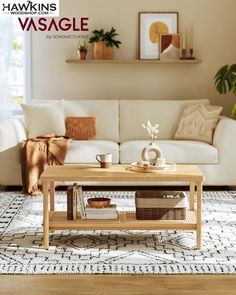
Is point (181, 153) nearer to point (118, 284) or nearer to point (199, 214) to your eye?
point (199, 214)

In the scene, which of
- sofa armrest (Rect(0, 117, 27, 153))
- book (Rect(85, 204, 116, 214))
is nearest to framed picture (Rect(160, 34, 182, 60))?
sofa armrest (Rect(0, 117, 27, 153))

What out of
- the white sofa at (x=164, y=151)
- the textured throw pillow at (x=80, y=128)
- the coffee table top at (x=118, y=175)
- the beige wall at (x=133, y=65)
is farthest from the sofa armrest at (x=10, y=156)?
the coffee table top at (x=118, y=175)

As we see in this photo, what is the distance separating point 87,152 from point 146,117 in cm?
90

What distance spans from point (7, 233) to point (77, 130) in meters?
2.04

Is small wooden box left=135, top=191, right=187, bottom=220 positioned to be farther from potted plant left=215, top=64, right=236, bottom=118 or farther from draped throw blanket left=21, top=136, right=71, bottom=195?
potted plant left=215, top=64, right=236, bottom=118

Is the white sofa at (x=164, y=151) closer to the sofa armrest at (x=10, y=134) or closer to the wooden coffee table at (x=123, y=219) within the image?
the sofa armrest at (x=10, y=134)

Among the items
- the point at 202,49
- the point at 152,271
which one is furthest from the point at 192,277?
the point at 202,49

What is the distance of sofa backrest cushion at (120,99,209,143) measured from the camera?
6.02 m

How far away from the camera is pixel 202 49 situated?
6.59 meters

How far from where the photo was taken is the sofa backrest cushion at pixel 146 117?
6020 millimetres

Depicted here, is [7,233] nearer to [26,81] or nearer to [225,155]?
[225,155]

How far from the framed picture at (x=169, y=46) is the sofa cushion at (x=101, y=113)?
2.83 ft

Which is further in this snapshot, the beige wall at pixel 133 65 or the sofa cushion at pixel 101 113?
the beige wall at pixel 133 65

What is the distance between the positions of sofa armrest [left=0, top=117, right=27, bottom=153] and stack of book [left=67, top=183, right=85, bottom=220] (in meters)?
1.82
